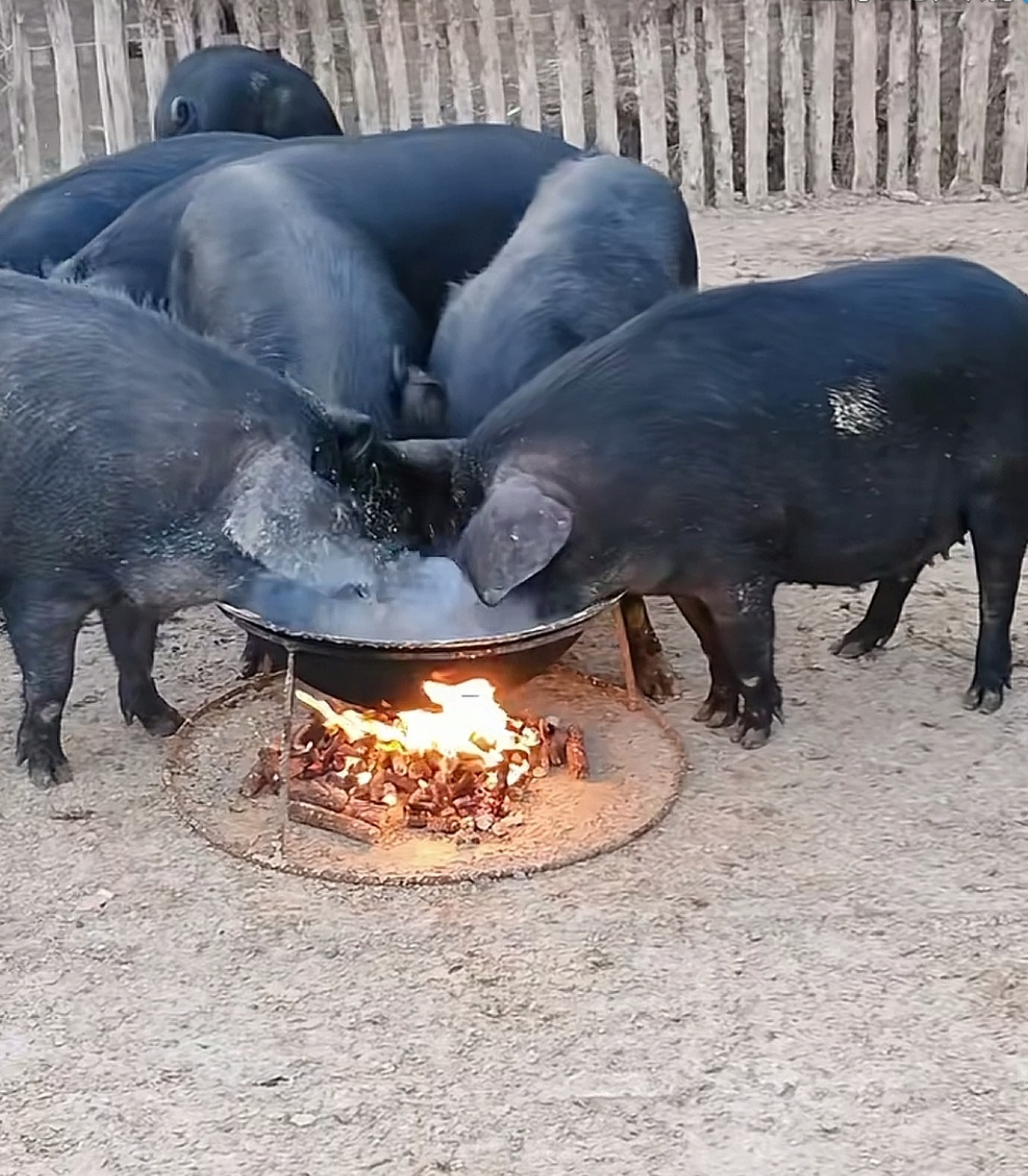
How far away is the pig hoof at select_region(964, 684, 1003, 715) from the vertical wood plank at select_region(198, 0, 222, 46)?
15.5 feet

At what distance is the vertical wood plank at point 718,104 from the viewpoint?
7.20 metres

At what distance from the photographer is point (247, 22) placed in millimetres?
7152

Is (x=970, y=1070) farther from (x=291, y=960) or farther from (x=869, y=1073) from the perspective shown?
(x=291, y=960)

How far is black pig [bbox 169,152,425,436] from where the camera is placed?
366cm

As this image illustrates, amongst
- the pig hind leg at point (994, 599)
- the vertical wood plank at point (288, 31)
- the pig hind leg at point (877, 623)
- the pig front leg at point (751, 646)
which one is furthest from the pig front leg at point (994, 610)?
the vertical wood plank at point (288, 31)

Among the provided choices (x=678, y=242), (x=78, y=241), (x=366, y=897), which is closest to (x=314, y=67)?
(x=78, y=241)

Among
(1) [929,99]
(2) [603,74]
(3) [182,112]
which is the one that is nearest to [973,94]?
(1) [929,99]

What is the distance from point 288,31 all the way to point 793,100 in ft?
6.58

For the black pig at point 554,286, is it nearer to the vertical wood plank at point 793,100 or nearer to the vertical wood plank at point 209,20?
the vertical wood plank at point 793,100

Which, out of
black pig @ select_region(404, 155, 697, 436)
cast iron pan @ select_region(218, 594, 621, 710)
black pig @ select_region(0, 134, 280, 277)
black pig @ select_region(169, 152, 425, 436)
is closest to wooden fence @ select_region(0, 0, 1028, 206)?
black pig @ select_region(0, 134, 280, 277)

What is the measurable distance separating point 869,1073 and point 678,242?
A: 202 centimetres

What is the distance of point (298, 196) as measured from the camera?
3.86 meters

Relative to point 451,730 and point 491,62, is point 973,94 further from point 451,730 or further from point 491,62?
point 451,730

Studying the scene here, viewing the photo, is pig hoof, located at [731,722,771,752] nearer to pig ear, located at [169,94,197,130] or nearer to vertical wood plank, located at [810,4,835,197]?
pig ear, located at [169,94,197,130]
